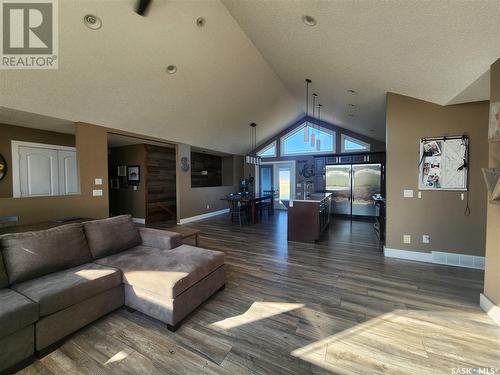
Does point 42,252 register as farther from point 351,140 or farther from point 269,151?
point 351,140

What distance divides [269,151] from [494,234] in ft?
24.3

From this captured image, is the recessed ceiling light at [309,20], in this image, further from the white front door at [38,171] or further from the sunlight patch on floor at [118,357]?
the white front door at [38,171]

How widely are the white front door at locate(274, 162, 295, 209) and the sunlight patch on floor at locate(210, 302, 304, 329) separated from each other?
6.34 metres

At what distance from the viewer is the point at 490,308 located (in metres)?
2.05

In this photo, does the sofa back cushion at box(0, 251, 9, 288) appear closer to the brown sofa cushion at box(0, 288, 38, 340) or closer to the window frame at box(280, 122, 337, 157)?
the brown sofa cushion at box(0, 288, 38, 340)

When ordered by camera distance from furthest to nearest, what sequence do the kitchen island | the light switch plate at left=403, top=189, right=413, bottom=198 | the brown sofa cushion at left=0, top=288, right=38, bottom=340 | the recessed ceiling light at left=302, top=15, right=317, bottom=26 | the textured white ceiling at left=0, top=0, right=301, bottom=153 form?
the kitchen island → the light switch plate at left=403, top=189, right=413, bottom=198 → the textured white ceiling at left=0, top=0, right=301, bottom=153 → the recessed ceiling light at left=302, top=15, right=317, bottom=26 → the brown sofa cushion at left=0, top=288, right=38, bottom=340

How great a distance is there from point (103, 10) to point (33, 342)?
3312 mm

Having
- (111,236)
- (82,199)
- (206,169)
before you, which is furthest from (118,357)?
(206,169)

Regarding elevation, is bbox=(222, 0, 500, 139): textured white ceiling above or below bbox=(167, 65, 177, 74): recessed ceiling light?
below

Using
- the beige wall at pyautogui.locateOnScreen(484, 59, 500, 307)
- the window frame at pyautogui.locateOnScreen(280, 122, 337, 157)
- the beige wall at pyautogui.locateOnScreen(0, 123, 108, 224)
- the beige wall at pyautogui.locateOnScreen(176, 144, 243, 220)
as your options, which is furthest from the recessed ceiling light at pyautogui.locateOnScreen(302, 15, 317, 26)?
the window frame at pyautogui.locateOnScreen(280, 122, 337, 157)

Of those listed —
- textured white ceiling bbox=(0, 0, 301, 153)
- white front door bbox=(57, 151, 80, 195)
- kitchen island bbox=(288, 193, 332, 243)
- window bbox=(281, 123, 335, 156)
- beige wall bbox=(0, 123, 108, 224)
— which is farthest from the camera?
window bbox=(281, 123, 335, 156)

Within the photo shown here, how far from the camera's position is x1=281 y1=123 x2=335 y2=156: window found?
307 inches

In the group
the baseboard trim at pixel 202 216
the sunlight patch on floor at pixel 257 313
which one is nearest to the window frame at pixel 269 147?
the baseboard trim at pixel 202 216

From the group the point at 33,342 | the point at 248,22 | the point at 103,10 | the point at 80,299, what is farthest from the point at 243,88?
the point at 33,342
